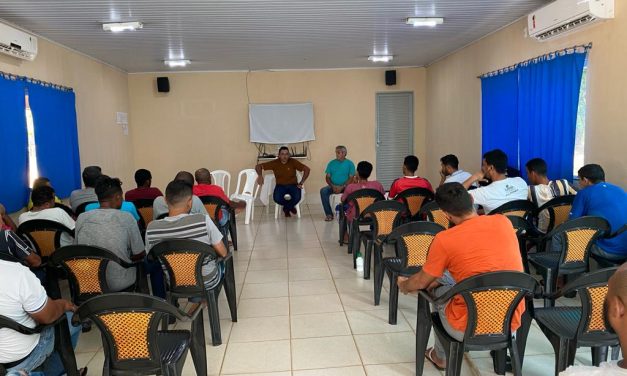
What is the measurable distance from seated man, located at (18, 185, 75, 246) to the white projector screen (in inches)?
214

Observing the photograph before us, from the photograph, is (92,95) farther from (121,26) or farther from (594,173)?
(594,173)

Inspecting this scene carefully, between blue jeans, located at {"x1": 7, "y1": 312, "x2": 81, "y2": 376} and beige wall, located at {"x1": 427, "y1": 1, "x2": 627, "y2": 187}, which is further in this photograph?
beige wall, located at {"x1": 427, "y1": 1, "x2": 627, "y2": 187}

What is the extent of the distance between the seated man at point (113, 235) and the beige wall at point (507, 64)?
4046 mm

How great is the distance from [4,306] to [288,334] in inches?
72.8

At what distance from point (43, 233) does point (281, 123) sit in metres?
5.92

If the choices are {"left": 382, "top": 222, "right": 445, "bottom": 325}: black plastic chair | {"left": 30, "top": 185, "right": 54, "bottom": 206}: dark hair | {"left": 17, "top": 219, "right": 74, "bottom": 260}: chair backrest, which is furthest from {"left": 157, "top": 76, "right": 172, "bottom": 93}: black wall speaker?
{"left": 382, "top": 222, "right": 445, "bottom": 325}: black plastic chair

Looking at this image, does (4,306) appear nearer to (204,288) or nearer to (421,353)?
(204,288)

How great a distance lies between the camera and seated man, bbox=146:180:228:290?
A: 9.91 feet

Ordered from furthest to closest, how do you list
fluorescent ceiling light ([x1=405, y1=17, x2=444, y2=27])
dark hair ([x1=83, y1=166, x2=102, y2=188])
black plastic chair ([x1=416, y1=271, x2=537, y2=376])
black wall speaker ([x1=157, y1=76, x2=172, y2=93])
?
black wall speaker ([x1=157, y1=76, x2=172, y2=93]) → fluorescent ceiling light ([x1=405, y1=17, x2=444, y2=27]) → dark hair ([x1=83, y1=166, x2=102, y2=188]) → black plastic chair ([x1=416, y1=271, x2=537, y2=376])

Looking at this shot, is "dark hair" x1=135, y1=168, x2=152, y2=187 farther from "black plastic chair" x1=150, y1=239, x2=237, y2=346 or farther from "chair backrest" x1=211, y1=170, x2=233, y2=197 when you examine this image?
"chair backrest" x1=211, y1=170, x2=233, y2=197

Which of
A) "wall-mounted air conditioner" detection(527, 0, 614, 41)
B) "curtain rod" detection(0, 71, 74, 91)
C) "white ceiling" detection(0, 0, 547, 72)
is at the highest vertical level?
"white ceiling" detection(0, 0, 547, 72)

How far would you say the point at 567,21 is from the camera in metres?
4.27

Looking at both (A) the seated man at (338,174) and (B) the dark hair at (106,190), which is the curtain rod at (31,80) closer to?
(B) the dark hair at (106,190)

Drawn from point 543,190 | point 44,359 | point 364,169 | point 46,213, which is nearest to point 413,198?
point 364,169
